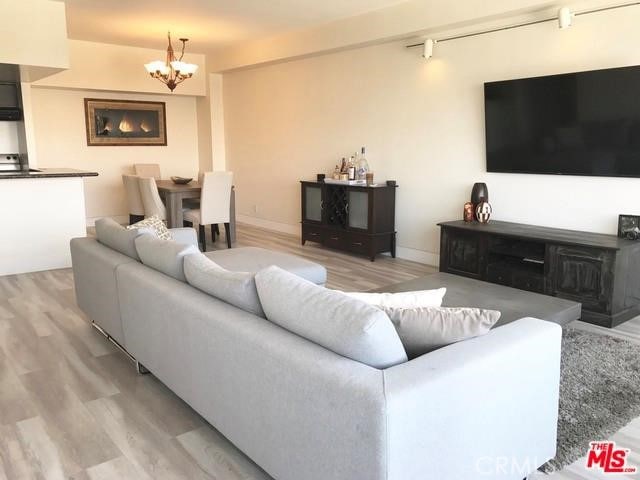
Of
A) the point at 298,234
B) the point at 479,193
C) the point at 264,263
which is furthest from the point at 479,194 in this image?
the point at 298,234

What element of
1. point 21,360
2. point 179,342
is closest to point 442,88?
point 179,342

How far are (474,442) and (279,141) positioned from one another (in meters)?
6.37

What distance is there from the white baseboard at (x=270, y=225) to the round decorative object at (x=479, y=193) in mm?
3093

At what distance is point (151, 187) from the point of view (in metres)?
6.31

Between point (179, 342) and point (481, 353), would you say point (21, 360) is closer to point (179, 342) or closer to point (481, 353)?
point (179, 342)

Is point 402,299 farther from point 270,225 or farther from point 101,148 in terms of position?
point 101,148

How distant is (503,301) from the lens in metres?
3.04

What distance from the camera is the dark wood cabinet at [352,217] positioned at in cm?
577

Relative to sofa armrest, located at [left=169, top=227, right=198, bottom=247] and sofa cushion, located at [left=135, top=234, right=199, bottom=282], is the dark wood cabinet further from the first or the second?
sofa cushion, located at [left=135, top=234, right=199, bottom=282]

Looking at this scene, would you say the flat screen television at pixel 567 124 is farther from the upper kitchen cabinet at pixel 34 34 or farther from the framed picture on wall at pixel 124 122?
the framed picture on wall at pixel 124 122

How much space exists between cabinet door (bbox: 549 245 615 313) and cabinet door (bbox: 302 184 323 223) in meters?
3.07

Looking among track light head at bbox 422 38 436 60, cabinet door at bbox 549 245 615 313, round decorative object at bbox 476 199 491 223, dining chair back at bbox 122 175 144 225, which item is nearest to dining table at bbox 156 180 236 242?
dining chair back at bbox 122 175 144 225

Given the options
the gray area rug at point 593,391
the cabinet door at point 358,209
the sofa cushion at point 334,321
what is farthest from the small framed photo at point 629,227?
the sofa cushion at point 334,321

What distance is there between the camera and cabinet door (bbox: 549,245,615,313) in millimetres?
3688
